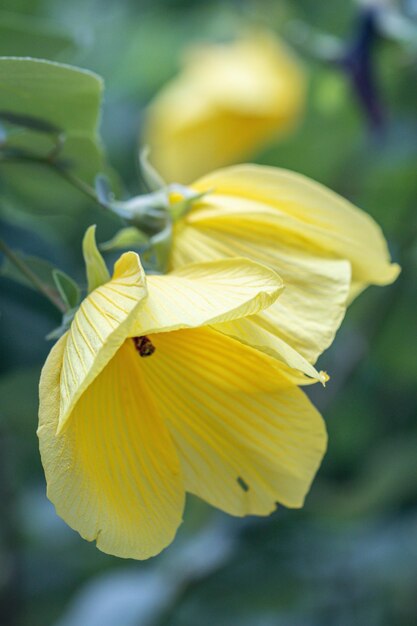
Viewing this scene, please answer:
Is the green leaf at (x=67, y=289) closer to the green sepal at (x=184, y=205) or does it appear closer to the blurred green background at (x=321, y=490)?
the green sepal at (x=184, y=205)

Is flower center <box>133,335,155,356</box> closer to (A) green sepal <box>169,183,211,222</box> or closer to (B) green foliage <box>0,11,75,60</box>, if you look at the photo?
(A) green sepal <box>169,183,211,222</box>

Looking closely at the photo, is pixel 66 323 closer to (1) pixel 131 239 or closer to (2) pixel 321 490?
(1) pixel 131 239

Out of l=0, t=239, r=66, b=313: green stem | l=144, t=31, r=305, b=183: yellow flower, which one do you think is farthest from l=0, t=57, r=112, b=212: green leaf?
l=144, t=31, r=305, b=183: yellow flower

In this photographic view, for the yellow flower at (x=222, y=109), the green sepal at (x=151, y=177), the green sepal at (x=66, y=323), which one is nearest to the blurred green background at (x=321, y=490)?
the yellow flower at (x=222, y=109)

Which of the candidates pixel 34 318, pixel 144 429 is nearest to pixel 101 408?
pixel 144 429

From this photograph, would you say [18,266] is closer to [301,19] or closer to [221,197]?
[221,197]

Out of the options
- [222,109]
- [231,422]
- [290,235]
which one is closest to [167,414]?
[231,422]

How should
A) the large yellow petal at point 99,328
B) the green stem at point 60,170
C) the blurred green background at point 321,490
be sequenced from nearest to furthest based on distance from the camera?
the large yellow petal at point 99,328 < the green stem at point 60,170 < the blurred green background at point 321,490
